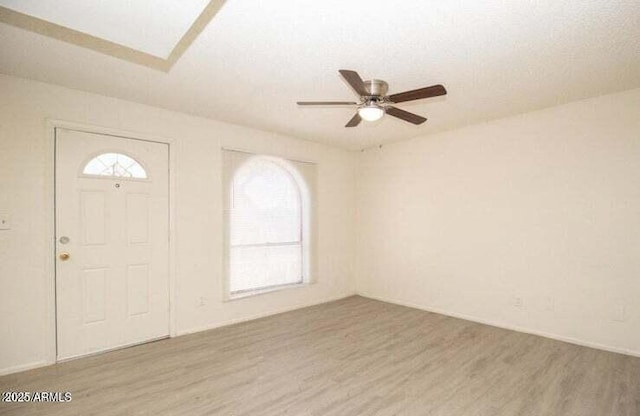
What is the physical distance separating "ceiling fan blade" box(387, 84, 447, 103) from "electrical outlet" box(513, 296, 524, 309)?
285 cm

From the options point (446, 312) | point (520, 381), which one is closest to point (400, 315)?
point (446, 312)

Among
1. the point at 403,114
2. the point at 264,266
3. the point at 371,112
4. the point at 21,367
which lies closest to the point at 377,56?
the point at 371,112

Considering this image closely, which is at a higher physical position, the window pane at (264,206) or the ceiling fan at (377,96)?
the ceiling fan at (377,96)

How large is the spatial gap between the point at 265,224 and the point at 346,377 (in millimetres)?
2489

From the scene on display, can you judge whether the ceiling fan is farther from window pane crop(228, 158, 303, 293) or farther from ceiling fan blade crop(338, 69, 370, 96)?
window pane crop(228, 158, 303, 293)

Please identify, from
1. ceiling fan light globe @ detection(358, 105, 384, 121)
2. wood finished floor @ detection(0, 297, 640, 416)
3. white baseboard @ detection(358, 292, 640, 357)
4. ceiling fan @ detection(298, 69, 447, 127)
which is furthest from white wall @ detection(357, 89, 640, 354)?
ceiling fan light globe @ detection(358, 105, 384, 121)

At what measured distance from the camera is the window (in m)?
4.27

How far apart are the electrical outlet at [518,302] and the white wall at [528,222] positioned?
0.02 m

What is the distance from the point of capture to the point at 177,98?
331 centimetres

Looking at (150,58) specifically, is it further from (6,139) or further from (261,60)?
(6,139)

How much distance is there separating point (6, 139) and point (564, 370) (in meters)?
5.20

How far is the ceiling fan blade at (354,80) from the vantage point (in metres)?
2.04

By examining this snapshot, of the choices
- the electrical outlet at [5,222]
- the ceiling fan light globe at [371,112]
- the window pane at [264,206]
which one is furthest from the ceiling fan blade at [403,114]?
the electrical outlet at [5,222]

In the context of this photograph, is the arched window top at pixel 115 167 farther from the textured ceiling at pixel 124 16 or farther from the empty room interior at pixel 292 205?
the textured ceiling at pixel 124 16
